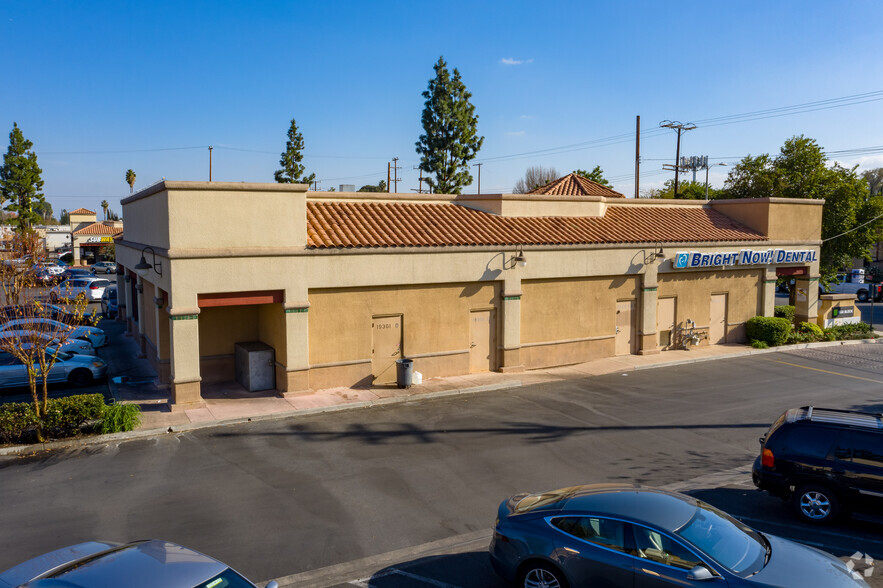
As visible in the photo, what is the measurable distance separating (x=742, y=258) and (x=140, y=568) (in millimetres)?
24920

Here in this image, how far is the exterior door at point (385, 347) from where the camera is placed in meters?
18.9

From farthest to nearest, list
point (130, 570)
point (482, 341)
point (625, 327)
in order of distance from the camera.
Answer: point (625, 327), point (482, 341), point (130, 570)

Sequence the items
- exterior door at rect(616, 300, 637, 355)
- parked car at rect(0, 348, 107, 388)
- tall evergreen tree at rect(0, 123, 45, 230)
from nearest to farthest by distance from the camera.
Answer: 1. parked car at rect(0, 348, 107, 388)
2. exterior door at rect(616, 300, 637, 355)
3. tall evergreen tree at rect(0, 123, 45, 230)

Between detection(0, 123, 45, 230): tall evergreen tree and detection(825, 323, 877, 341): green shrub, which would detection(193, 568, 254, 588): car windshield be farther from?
detection(0, 123, 45, 230): tall evergreen tree

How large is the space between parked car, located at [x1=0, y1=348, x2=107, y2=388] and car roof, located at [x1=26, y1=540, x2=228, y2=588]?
47.2 feet

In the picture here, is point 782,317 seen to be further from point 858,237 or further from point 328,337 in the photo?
point 328,337

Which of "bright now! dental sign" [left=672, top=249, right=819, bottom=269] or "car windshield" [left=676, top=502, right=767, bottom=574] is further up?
"bright now! dental sign" [left=672, top=249, right=819, bottom=269]

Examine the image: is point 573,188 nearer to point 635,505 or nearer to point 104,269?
point 635,505

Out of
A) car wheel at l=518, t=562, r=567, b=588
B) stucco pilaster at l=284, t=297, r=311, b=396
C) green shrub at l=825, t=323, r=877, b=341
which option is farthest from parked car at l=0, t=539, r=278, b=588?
green shrub at l=825, t=323, r=877, b=341

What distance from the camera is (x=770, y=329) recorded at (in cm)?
2594

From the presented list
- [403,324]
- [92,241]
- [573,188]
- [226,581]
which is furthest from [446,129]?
[92,241]


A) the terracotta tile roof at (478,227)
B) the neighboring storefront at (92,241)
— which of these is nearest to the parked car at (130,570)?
the terracotta tile roof at (478,227)

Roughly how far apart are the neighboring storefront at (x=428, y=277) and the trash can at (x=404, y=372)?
56 centimetres

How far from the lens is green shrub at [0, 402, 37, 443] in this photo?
44.4ft
